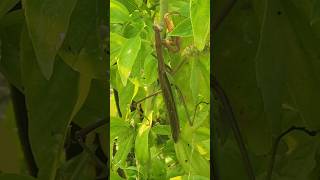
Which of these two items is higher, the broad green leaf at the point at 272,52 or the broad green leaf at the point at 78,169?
the broad green leaf at the point at 272,52

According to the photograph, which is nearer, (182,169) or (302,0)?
(302,0)

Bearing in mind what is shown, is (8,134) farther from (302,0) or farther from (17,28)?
(302,0)

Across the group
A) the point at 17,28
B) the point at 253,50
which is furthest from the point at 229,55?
the point at 17,28

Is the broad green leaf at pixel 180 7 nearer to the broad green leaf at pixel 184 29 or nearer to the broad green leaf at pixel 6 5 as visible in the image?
the broad green leaf at pixel 184 29

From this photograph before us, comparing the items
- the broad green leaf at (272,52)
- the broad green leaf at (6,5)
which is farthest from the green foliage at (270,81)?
the broad green leaf at (6,5)

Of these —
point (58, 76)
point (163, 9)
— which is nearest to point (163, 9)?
point (163, 9)

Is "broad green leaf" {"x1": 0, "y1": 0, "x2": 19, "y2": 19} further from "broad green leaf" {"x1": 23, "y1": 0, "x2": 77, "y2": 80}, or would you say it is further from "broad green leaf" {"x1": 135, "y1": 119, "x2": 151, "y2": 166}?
"broad green leaf" {"x1": 135, "y1": 119, "x2": 151, "y2": 166}

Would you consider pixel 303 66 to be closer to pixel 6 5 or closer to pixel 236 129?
pixel 236 129
